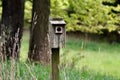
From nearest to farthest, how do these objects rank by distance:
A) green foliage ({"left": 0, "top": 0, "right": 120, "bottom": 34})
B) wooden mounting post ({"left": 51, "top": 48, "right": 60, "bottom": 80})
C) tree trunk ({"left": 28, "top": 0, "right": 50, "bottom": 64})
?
wooden mounting post ({"left": 51, "top": 48, "right": 60, "bottom": 80}) → tree trunk ({"left": 28, "top": 0, "right": 50, "bottom": 64}) → green foliage ({"left": 0, "top": 0, "right": 120, "bottom": 34})

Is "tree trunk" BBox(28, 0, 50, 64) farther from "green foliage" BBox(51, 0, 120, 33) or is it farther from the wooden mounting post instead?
the wooden mounting post

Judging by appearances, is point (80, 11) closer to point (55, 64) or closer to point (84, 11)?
point (84, 11)

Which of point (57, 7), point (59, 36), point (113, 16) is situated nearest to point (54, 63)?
point (59, 36)

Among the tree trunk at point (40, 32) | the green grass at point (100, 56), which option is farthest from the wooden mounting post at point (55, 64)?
the green grass at point (100, 56)

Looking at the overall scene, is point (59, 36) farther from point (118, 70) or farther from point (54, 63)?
point (118, 70)

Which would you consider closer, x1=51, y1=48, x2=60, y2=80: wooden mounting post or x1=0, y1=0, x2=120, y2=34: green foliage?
x1=51, y1=48, x2=60, y2=80: wooden mounting post

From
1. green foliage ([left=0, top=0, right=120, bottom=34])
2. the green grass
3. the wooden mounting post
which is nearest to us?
the wooden mounting post

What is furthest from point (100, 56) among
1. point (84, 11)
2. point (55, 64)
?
point (55, 64)

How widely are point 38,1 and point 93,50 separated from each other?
16650mm

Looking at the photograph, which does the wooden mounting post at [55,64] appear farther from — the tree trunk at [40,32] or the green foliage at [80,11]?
the green foliage at [80,11]

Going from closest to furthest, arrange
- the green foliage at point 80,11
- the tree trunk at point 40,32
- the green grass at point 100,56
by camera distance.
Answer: the tree trunk at point 40,32, the green foliage at point 80,11, the green grass at point 100,56

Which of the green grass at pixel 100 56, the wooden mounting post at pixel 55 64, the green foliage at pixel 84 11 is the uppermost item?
the wooden mounting post at pixel 55 64

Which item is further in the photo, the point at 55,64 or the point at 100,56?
the point at 100,56

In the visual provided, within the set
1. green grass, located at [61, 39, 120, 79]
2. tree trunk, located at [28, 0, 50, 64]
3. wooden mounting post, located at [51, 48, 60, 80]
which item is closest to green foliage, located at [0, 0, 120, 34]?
tree trunk, located at [28, 0, 50, 64]
